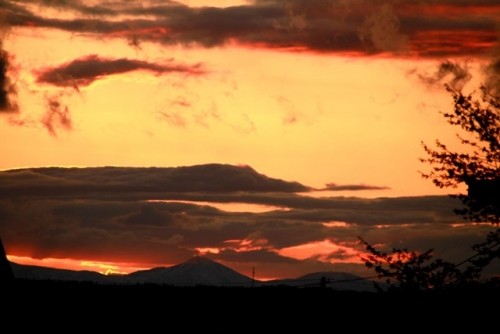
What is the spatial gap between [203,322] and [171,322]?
3.46 ft

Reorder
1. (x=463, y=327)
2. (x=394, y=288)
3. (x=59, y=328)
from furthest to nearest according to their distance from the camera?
(x=394, y=288) < (x=463, y=327) < (x=59, y=328)

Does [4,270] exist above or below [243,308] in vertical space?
above

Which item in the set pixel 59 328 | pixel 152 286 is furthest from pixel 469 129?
pixel 59 328

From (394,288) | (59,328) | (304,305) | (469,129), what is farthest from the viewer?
(469,129)

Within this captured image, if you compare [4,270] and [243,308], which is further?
[243,308]

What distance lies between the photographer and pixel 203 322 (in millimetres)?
31547

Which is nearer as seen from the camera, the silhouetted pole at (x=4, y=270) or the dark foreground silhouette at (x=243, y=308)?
the silhouetted pole at (x=4, y=270)

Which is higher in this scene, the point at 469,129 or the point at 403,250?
the point at 469,129

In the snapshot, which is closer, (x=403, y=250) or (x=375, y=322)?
(x=375, y=322)

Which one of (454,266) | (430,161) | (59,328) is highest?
(430,161)

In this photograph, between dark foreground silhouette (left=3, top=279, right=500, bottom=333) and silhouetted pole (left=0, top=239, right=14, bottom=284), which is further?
dark foreground silhouette (left=3, top=279, right=500, bottom=333)

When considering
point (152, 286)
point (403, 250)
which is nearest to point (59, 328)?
point (152, 286)

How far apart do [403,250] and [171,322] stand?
1237 centimetres

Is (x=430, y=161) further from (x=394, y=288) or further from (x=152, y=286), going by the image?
(x=152, y=286)
